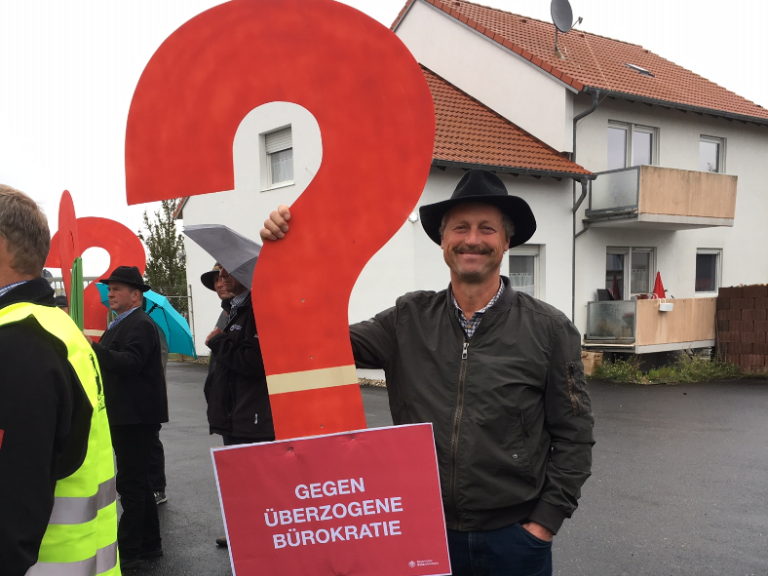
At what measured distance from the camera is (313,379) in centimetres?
186

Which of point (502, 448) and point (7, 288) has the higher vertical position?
point (7, 288)

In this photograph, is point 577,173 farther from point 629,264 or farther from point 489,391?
point 489,391

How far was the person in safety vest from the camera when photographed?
4.49 feet

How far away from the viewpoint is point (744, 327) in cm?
1369

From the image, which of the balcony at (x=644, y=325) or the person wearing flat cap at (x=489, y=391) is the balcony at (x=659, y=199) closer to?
the balcony at (x=644, y=325)

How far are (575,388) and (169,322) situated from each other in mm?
4149

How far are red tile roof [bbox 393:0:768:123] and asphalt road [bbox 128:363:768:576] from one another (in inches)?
297

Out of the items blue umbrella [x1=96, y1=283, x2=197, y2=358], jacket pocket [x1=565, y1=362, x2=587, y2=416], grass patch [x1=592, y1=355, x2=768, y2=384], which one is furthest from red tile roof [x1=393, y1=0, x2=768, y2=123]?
jacket pocket [x1=565, y1=362, x2=587, y2=416]

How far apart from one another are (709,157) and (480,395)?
16610 mm

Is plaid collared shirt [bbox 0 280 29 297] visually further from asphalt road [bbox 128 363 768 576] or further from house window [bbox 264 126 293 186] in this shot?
house window [bbox 264 126 293 186]

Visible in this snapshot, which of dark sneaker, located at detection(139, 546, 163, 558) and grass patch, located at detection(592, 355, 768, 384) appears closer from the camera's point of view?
dark sneaker, located at detection(139, 546, 163, 558)

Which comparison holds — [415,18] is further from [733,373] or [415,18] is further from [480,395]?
[480,395]

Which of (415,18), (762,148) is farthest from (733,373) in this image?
(415,18)

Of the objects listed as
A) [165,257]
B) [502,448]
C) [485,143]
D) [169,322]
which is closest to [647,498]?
[502,448]
